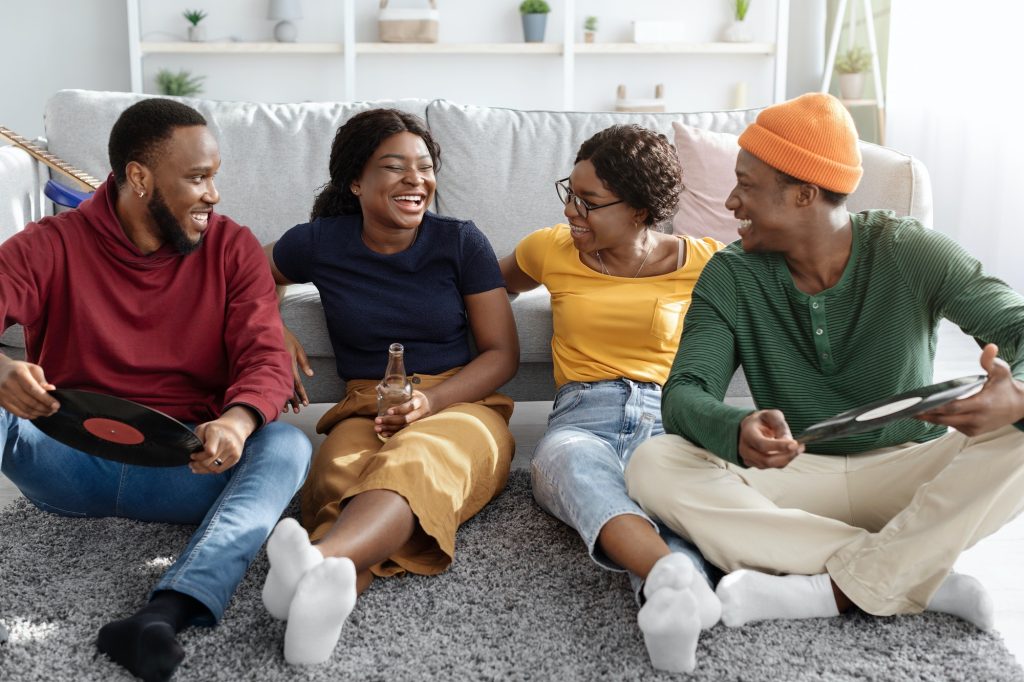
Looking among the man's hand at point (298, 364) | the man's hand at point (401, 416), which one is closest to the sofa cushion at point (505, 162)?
the man's hand at point (298, 364)

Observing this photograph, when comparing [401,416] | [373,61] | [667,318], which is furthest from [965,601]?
[373,61]

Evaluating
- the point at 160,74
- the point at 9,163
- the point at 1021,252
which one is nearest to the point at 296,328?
the point at 9,163

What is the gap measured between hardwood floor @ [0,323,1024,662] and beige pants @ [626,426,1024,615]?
210mm

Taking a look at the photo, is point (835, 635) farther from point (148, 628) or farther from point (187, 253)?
point (187, 253)

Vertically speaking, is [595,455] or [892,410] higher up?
[892,410]

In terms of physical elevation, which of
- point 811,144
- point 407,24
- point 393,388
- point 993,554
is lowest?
point 993,554

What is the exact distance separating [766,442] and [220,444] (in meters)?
0.83

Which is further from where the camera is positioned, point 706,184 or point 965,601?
point 706,184

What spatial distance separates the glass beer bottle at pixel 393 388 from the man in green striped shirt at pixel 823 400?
466 millimetres

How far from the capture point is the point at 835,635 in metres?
1.59

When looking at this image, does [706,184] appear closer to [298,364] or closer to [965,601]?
[298,364]

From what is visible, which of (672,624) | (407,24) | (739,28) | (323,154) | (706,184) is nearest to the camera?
(672,624)

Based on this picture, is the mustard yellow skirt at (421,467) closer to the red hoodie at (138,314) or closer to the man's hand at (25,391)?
the red hoodie at (138,314)

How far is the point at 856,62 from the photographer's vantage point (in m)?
5.28
